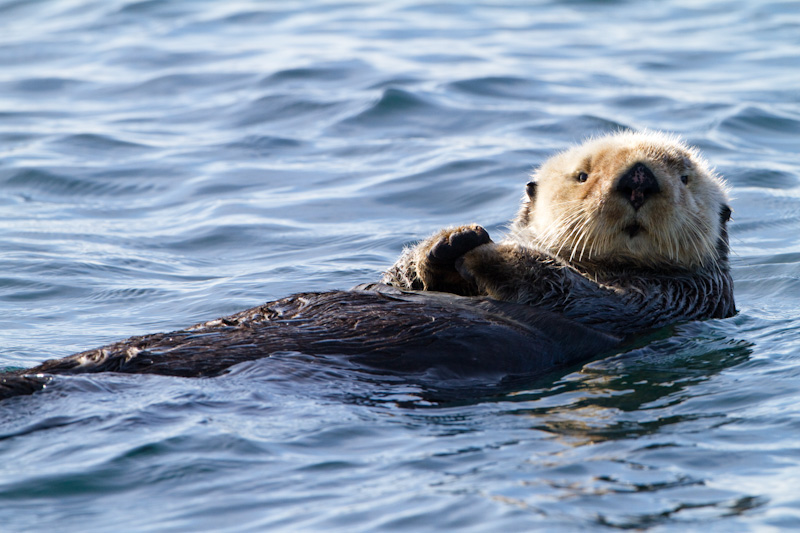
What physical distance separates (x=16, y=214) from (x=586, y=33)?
31.7 feet

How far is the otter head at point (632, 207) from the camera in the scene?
5.02 meters

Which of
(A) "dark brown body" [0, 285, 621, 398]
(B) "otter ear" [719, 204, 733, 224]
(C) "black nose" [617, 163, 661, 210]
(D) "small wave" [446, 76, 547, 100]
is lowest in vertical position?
(A) "dark brown body" [0, 285, 621, 398]

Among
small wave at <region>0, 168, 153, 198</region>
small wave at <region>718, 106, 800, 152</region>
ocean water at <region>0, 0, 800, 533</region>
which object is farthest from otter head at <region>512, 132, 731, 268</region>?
small wave at <region>718, 106, 800, 152</region>

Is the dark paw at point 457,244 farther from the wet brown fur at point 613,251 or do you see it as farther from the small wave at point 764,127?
the small wave at point 764,127

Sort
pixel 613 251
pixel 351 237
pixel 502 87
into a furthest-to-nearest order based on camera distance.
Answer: pixel 502 87, pixel 351 237, pixel 613 251

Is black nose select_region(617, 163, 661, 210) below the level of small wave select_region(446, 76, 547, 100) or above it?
below

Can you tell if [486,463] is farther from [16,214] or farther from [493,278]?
[16,214]

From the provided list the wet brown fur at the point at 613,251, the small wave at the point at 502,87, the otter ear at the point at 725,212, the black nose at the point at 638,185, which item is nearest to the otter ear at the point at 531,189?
the wet brown fur at the point at 613,251

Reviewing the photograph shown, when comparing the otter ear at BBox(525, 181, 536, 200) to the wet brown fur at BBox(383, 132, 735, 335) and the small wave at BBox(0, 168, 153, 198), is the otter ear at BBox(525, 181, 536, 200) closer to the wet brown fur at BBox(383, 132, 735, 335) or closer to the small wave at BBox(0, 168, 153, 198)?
the wet brown fur at BBox(383, 132, 735, 335)

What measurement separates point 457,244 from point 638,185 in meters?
0.90

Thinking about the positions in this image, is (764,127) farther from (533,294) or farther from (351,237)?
(533,294)

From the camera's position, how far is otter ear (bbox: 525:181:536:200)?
5.81 m

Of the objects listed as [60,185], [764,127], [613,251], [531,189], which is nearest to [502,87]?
[764,127]

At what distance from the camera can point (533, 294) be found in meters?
4.99
